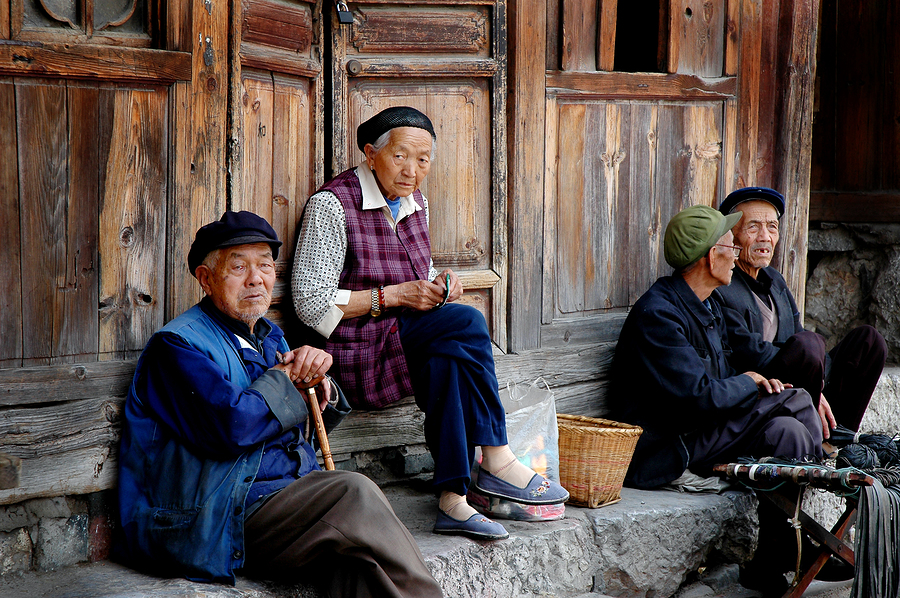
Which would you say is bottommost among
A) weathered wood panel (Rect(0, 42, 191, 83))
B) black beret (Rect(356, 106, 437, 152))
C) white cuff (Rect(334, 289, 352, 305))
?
white cuff (Rect(334, 289, 352, 305))

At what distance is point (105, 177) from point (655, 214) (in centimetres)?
308

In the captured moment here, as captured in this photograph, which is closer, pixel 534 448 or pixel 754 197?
pixel 534 448

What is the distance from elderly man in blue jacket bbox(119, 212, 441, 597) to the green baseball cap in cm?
213

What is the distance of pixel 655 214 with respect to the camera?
518 centimetres

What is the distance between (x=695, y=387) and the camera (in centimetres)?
425

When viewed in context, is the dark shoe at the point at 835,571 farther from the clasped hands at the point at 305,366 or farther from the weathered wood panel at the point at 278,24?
the weathered wood panel at the point at 278,24

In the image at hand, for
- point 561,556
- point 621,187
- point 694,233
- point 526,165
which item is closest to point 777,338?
point 694,233

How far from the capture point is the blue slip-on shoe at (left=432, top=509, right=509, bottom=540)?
3541 mm

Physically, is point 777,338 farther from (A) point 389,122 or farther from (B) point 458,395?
(A) point 389,122

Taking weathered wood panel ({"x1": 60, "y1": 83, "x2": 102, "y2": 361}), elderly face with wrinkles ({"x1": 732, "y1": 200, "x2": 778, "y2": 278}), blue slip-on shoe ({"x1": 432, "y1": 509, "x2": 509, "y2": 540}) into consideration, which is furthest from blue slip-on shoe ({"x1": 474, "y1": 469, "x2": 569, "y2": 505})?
elderly face with wrinkles ({"x1": 732, "y1": 200, "x2": 778, "y2": 278})

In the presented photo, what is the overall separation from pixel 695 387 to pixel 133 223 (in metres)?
2.59

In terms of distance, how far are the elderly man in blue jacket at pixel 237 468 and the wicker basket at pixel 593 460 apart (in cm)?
140

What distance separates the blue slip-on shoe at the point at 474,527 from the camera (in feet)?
11.6

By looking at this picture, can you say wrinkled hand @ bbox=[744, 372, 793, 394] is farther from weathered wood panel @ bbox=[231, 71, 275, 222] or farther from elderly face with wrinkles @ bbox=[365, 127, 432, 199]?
weathered wood panel @ bbox=[231, 71, 275, 222]
